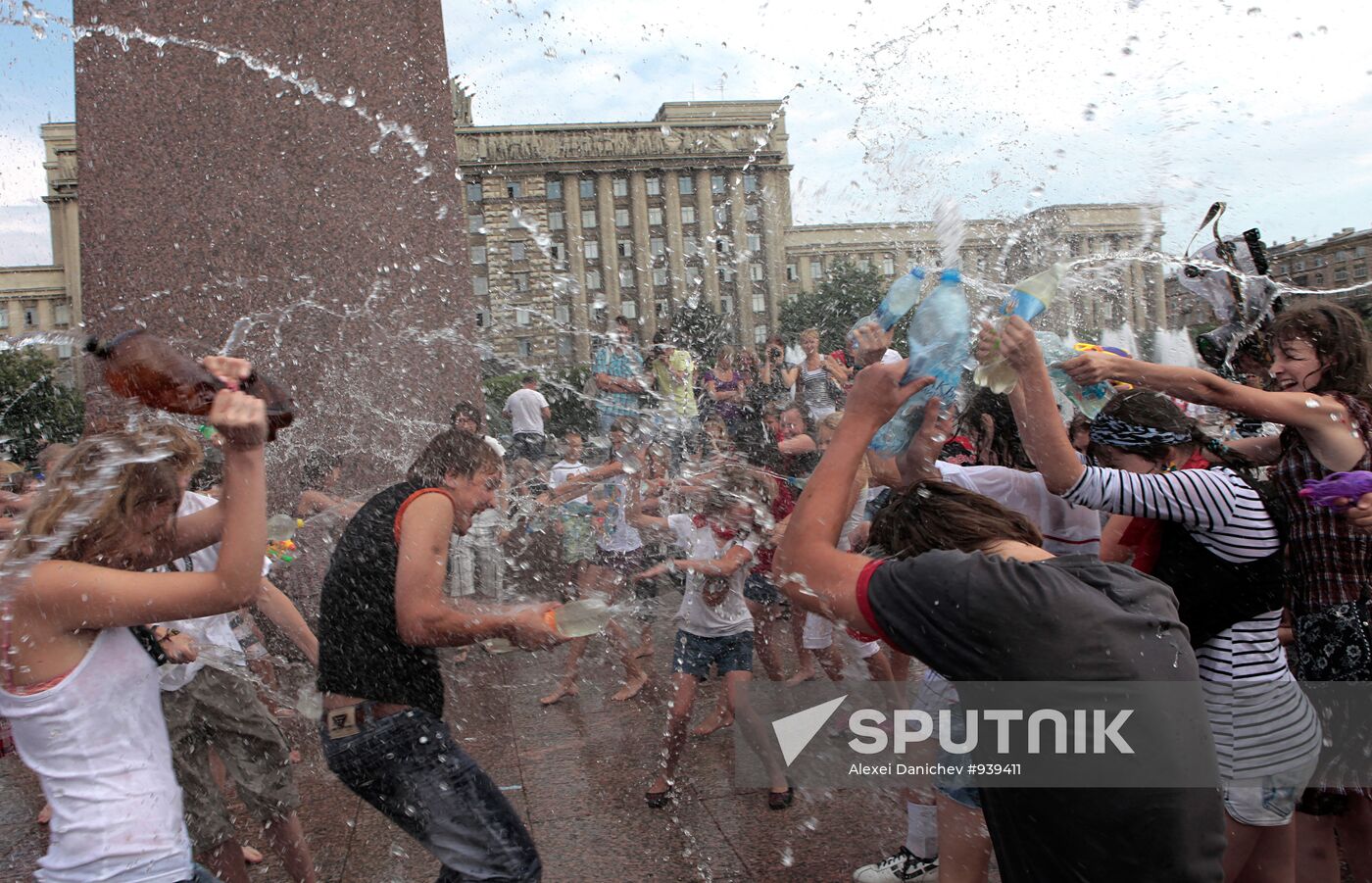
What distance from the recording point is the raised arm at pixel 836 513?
6.24ft

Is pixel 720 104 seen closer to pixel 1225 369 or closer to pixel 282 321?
pixel 282 321

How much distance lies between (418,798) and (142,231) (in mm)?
4866

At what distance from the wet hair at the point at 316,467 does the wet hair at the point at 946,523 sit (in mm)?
5017

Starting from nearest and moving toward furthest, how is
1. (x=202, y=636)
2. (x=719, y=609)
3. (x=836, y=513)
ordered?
(x=836, y=513)
(x=202, y=636)
(x=719, y=609)

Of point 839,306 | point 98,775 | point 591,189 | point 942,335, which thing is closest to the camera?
point 98,775

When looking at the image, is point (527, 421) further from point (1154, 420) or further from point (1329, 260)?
point (1154, 420)

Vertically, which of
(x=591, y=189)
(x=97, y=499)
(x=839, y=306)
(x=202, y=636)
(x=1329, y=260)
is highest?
(x=591, y=189)

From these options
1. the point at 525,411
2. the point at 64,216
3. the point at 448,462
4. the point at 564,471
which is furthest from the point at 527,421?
the point at 448,462

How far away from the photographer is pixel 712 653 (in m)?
4.74

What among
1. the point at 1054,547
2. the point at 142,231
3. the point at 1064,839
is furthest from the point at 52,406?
the point at 1064,839

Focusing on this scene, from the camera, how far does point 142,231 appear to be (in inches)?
242

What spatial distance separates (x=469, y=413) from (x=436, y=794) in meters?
3.79

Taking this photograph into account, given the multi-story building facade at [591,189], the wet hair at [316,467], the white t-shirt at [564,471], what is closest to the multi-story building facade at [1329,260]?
the multi-story building facade at [591,189]

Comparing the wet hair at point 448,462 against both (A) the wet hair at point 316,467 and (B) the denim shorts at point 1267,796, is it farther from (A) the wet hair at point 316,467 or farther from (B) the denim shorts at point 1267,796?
(A) the wet hair at point 316,467
